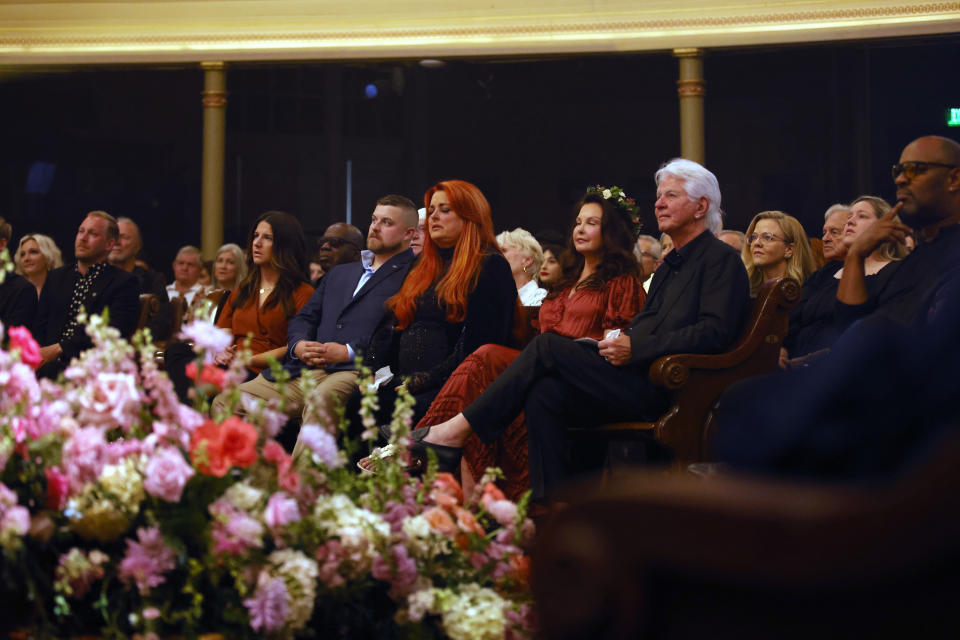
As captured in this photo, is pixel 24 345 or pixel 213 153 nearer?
pixel 24 345

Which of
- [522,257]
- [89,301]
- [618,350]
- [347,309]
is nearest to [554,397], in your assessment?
[618,350]

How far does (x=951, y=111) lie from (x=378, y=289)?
21.7 ft

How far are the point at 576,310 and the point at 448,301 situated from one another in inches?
19.1

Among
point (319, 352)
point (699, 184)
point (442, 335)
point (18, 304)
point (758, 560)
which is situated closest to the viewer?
point (758, 560)

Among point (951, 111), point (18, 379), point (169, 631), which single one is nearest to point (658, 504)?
point (169, 631)

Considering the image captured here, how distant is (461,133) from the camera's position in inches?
411

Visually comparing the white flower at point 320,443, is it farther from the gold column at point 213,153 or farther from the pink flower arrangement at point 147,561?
the gold column at point 213,153

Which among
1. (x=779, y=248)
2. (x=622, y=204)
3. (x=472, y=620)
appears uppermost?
(x=622, y=204)

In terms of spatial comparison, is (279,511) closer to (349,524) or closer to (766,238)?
(349,524)

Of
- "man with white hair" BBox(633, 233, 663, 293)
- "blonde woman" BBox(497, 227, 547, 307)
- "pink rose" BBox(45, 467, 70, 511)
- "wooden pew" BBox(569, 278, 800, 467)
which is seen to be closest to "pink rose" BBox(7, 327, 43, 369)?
"pink rose" BBox(45, 467, 70, 511)

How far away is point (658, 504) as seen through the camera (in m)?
1.00

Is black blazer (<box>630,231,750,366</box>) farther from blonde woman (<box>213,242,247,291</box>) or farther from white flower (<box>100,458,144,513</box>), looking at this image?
blonde woman (<box>213,242,247,291</box>)

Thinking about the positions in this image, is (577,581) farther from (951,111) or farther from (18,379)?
(951,111)

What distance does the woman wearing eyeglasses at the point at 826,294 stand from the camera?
4.03 meters
